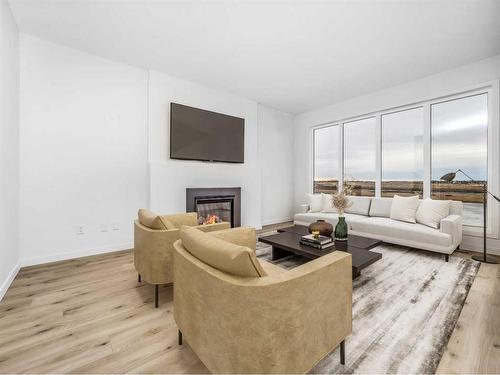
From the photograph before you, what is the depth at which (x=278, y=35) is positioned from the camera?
291 cm

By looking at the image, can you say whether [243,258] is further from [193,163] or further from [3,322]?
[193,163]

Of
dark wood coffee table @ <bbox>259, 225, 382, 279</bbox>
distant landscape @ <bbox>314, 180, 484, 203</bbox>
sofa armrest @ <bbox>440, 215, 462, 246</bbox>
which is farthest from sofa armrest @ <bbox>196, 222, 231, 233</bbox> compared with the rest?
distant landscape @ <bbox>314, 180, 484, 203</bbox>

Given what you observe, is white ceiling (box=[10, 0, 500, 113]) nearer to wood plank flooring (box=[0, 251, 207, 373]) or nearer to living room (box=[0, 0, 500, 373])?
living room (box=[0, 0, 500, 373])

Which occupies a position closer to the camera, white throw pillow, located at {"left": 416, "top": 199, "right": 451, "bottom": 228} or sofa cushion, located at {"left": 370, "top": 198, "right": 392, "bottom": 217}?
white throw pillow, located at {"left": 416, "top": 199, "right": 451, "bottom": 228}

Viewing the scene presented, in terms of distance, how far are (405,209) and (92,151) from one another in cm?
503

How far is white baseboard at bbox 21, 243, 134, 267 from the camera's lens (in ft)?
9.51

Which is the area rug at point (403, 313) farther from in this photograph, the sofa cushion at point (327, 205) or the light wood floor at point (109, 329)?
the sofa cushion at point (327, 205)

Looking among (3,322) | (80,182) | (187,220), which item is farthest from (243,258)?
(80,182)

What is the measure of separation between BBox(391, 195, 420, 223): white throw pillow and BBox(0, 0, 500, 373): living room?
3 centimetres

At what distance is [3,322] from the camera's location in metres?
1.75

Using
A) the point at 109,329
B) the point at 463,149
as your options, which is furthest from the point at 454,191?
the point at 109,329

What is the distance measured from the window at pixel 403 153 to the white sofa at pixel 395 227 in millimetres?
575

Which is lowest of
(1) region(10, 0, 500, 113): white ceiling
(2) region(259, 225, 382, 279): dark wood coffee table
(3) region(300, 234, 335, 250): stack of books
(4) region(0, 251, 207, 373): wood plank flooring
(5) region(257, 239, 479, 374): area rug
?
(4) region(0, 251, 207, 373): wood plank flooring

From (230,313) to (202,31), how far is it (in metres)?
3.16
